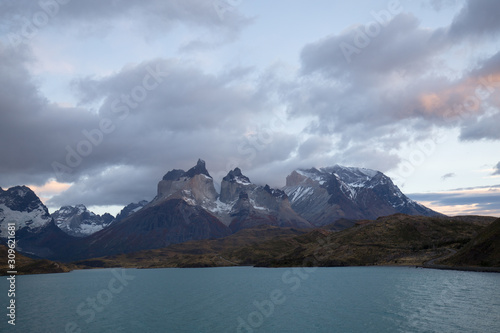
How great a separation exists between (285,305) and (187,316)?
26.9 m

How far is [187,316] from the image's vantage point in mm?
91125

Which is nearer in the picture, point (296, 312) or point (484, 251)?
point (296, 312)

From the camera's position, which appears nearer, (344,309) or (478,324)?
(478,324)

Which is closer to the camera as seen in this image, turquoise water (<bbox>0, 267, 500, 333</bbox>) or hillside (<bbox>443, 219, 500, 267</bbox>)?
turquoise water (<bbox>0, 267, 500, 333</bbox>)

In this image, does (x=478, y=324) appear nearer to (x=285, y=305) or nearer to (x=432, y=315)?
(x=432, y=315)

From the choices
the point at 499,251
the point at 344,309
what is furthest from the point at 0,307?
the point at 499,251

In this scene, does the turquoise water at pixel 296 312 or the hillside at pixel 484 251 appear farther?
the hillside at pixel 484 251

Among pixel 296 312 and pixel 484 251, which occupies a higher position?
pixel 484 251

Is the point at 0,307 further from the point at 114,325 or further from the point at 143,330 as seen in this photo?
the point at 143,330

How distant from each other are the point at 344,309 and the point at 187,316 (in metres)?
36.7

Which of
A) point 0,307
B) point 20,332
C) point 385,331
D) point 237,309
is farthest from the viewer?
point 0,307

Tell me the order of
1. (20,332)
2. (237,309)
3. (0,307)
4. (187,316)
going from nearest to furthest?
(20,332) < (187,316) < (237,309) < (0,307)

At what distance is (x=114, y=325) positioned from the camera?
8188cm

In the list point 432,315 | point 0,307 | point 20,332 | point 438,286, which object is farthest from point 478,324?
point 0,307
